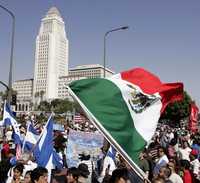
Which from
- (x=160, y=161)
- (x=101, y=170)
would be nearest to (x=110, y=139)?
(x=101, y=170)

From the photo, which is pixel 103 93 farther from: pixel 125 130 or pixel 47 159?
pixel 47 159

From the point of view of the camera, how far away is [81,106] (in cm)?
514

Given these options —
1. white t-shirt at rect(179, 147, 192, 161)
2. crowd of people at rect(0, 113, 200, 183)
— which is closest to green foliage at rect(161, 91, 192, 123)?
white t-shirt at rect(179, 147, 192, 161)

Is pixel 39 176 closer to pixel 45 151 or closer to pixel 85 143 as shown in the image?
pixel 45 151

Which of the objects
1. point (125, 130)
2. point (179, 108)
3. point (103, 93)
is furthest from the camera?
point (179, 108)

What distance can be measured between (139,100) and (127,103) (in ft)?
0.60

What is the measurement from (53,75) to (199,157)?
184 metres

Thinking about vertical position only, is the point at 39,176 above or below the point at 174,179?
above

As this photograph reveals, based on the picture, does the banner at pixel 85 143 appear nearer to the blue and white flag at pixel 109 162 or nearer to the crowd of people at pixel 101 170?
the crowd of people at pixel 101 170

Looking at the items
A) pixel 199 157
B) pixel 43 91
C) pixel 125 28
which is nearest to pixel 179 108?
pixel 125 28

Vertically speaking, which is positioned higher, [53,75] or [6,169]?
[53,75]

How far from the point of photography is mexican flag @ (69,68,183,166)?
497 centimetres

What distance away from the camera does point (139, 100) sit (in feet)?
18.0

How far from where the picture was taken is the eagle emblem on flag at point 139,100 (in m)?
5.36
